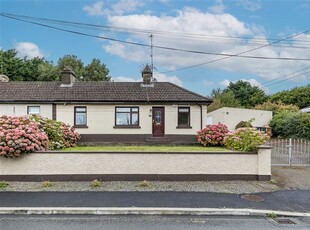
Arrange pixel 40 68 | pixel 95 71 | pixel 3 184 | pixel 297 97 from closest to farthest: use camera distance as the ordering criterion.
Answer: pixel 3 184 < pixel 40 68 < pixel 95 71 < pixel 297 97

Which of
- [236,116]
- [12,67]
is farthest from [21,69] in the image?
[236,116]

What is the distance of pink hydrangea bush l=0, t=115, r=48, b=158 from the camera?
963 cm

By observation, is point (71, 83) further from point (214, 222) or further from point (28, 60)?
point (28, 60)

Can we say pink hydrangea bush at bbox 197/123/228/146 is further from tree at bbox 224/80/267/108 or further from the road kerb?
tree at bbox 224/80/267/108

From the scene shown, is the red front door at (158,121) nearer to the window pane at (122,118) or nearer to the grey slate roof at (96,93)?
the grey slate roof at (96,93)

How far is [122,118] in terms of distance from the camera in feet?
66.9

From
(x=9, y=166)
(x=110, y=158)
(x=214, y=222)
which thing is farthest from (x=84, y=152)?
(x=214, y=222)

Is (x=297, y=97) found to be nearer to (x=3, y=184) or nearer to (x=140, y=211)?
(x=140, y=211)

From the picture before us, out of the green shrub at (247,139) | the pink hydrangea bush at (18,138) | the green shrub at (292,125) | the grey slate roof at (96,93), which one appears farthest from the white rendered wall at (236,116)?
the pink hydrangea bush at (18,138)

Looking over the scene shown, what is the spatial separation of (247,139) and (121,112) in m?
11.3

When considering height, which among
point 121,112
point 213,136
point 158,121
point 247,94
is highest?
point 247,94

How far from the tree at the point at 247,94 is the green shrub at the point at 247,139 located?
44841 mm

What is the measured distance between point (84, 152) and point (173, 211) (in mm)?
4378

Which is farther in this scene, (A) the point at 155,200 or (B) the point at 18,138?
(B) the point at 18,138
